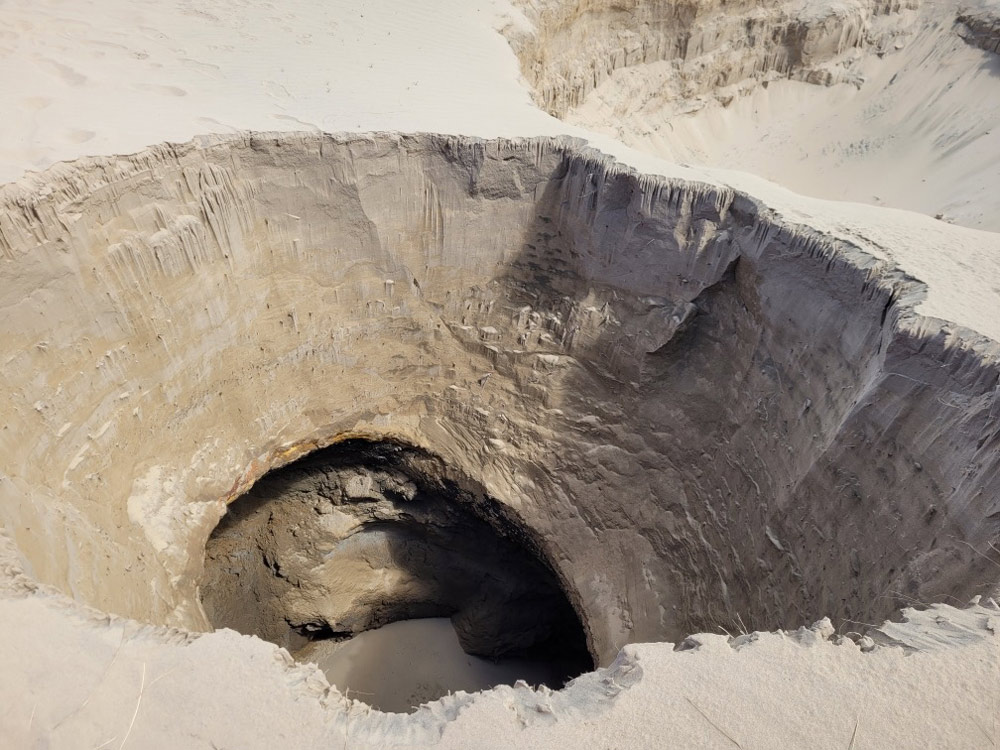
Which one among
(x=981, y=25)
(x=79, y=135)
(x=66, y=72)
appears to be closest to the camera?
(x=79, y=135)

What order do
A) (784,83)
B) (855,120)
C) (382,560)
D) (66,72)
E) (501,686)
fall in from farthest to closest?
(784,83), (855,120), (382,560), (66,72), (501,686)

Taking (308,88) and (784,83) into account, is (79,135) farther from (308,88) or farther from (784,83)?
(784,83)

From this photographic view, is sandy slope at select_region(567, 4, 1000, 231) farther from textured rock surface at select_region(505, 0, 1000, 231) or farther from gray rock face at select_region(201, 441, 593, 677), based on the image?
gray rock face at select_region(201, 441, 593, 677)

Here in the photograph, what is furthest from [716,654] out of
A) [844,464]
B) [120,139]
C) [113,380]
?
[120,139]

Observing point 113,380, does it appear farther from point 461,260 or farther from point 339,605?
point 339,605

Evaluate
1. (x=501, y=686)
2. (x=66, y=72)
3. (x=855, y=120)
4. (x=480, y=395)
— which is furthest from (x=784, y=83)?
(x=501, y=686)

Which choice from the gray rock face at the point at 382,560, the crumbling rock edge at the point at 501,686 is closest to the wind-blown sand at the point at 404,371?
the crumbling rock edge at the point at 501,686
